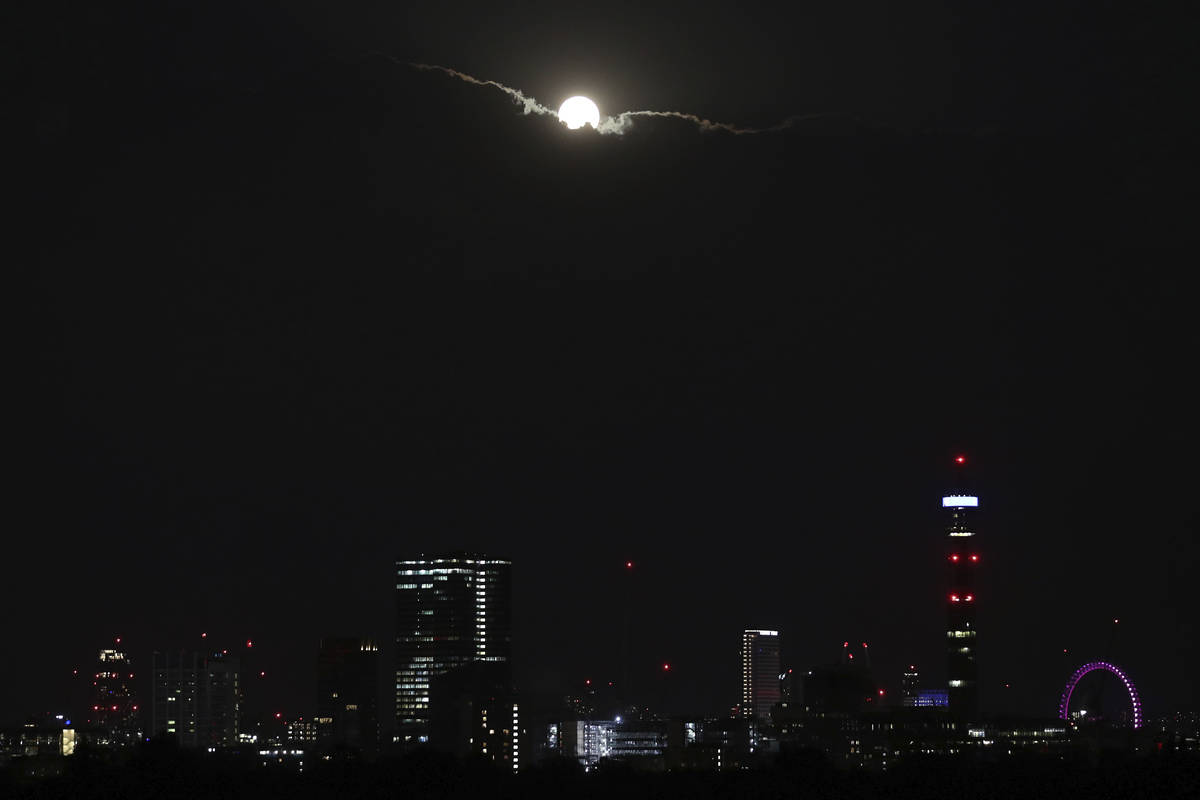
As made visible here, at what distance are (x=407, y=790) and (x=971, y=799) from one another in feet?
144

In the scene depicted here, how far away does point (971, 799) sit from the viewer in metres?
139

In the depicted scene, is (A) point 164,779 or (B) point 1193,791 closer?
(B) point 1193,791

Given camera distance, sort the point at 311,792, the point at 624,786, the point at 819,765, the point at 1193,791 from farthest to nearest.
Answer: the point at 819,765 → the point at 624,786 → the point at 311,792 → the point at 1193,791

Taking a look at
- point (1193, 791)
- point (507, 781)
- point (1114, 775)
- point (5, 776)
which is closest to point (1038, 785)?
point (1114, 775)

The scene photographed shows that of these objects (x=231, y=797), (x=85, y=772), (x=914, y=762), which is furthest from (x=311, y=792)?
(x=914, y=762)

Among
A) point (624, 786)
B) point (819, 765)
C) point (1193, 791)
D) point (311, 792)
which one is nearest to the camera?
point (1193, 791)

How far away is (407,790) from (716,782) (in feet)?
96.1

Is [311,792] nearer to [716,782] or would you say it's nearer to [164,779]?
[164,779]

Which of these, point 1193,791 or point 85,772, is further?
point 85,772

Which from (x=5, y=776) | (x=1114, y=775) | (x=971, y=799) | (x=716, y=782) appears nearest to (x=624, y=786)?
(x=716, y=782)

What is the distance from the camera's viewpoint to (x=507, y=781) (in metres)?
159

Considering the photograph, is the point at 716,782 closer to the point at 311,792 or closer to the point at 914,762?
the point at 914,762

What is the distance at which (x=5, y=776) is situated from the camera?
143 metres

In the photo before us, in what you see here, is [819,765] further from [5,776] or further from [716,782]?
[5,776]
